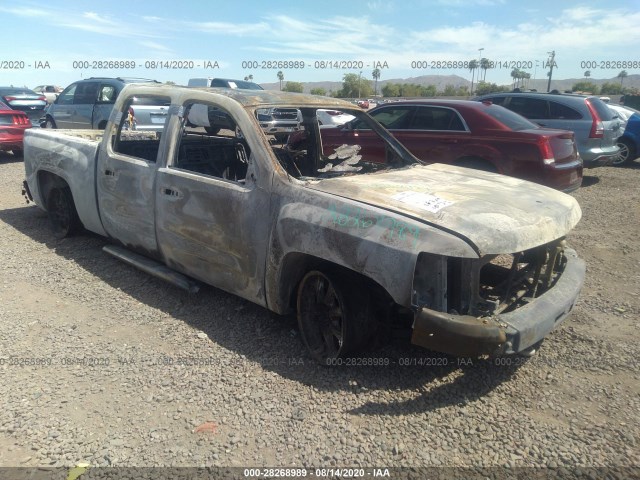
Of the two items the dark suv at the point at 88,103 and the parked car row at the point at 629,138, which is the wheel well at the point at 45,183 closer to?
the dark suv at the point at 88,103

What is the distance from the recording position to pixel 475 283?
275cm

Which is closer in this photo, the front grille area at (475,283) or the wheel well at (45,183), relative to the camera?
the front grille area at (475,283)

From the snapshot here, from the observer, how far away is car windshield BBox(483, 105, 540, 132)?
678 centimetres

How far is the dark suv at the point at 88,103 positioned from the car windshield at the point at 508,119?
7447 millimetres

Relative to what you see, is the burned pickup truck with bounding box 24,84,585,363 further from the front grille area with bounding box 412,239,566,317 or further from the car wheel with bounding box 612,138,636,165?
the car wheel with bounding box 612,138,636,165

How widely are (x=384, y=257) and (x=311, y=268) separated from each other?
2.20 ft

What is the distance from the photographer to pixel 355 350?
124 inches

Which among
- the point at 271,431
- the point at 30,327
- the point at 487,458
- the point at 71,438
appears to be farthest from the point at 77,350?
the point at 487,458

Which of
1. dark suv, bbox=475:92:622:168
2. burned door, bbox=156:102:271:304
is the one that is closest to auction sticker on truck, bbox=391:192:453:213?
burned door, bbox=156:102:271:304

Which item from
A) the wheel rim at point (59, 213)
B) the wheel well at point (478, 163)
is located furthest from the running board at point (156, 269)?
the wheel well at point (478, 163)

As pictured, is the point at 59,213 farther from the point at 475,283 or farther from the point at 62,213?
the point at 475,283

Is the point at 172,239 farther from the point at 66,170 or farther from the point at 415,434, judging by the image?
the point at 415,434

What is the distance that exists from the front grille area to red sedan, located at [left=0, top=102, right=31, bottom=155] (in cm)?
1161

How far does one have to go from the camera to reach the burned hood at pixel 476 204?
269cm
